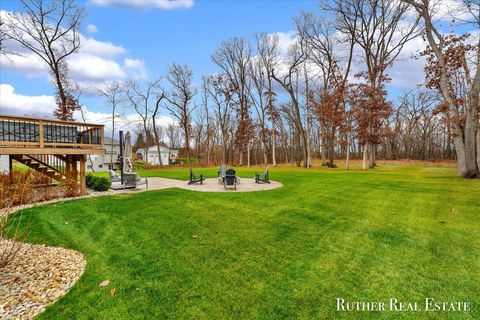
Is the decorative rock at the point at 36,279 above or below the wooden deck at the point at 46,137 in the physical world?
below

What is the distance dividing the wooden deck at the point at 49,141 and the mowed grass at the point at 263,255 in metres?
2.33

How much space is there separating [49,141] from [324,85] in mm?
22916

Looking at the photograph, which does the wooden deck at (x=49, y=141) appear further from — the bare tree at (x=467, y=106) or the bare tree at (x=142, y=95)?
the bare tree at (x=142, y=95)

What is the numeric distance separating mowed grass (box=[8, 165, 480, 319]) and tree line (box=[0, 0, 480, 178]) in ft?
33.2

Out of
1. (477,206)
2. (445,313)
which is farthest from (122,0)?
(477,206)

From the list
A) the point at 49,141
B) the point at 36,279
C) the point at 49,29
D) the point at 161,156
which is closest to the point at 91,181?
the point at 49,141

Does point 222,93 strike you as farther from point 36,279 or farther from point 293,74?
point 36,279

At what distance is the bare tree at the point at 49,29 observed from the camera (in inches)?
690

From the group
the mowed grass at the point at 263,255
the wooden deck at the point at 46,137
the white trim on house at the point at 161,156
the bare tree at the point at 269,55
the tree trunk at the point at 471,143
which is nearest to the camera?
the mowed grass at the point at 263,255

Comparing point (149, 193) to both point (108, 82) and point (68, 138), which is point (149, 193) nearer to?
point (68, 138)

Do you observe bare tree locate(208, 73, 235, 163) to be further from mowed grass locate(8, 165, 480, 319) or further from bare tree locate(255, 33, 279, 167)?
mowed grass locate(8, 165, 480, 319)

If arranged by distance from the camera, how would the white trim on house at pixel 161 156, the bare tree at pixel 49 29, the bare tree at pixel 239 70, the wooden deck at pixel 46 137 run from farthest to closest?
the white trim on house at pixel 161 156 < the bare tree at pixel 239 70 < the bare tree at pixel 49 29 < the wooden deck at pixel 46 137

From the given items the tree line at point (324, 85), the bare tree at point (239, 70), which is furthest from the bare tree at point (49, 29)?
the bare tree at point (239, 70)

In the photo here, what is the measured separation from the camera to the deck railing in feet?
26.7
